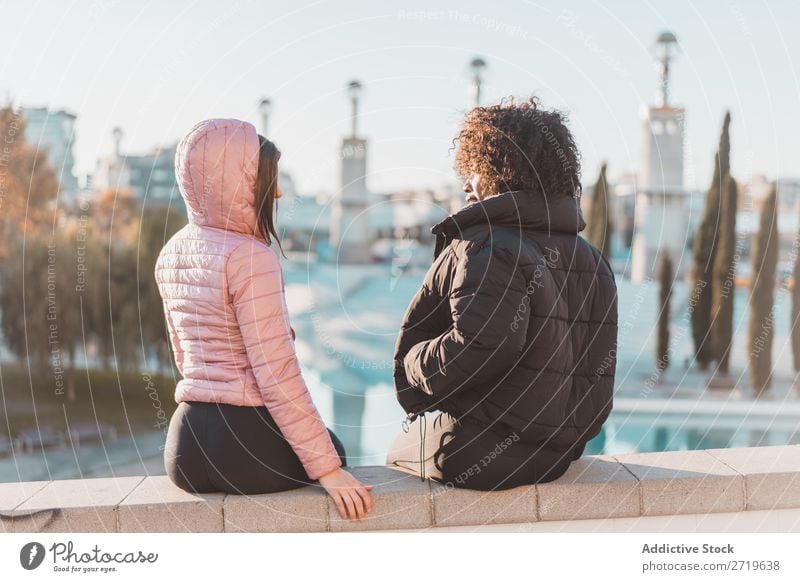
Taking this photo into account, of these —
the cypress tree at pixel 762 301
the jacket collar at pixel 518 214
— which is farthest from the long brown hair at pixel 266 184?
the cypress tree at pixel 762 301

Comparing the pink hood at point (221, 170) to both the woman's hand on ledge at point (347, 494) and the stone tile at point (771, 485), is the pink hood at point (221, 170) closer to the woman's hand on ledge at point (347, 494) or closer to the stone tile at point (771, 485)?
the woman's hand on ledge at point (347, 494)

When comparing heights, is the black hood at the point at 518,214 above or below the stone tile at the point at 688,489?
above

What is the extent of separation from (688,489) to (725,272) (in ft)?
32.4

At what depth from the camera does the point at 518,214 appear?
1.67 meters

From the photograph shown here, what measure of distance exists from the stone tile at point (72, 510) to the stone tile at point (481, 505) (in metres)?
0.73

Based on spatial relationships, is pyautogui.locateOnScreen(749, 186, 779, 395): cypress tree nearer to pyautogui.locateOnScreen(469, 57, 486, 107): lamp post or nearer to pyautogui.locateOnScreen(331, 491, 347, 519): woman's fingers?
pyautogui.locateOnScreen(469, 57, 486, 107): lamp post

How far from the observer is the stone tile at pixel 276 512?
1773 mm

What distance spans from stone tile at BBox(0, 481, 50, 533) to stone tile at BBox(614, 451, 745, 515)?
145 centimetres

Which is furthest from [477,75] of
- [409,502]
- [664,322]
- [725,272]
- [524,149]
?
[664,322]

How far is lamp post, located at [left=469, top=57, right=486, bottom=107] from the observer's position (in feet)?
9.90
